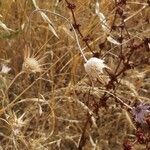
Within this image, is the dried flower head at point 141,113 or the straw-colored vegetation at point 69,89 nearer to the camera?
the dried flower head at point 141,113

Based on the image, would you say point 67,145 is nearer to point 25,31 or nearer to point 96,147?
point 96,147

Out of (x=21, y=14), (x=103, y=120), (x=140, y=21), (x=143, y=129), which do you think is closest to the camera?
(x=143, y=129)

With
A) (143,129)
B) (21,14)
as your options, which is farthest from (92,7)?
(143,129)

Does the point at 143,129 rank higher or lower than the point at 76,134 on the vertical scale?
higher

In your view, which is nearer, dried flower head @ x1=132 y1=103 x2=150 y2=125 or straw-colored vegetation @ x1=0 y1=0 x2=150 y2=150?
dried flower head @ x1=132 y1=103 x2=150 y2=125

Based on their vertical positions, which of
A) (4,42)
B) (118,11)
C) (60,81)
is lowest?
(60,81)

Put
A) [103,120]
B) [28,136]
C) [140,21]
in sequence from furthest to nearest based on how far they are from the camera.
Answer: [140,21] → [103,120] → [28,136]

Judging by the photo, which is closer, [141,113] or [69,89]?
[141,113]

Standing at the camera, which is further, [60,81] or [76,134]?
[60,81]
